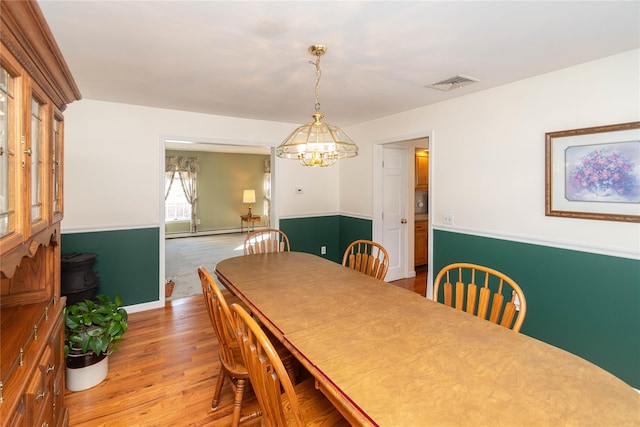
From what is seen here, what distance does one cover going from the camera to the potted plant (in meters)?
2.14

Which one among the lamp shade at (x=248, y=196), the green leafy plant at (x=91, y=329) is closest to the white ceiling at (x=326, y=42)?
the green leafy plant at (x=91, y=329)

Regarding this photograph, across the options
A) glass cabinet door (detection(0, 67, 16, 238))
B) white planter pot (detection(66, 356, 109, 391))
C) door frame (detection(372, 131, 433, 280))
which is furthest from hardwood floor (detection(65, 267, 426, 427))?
door frame (detection(372, 131, 433, 280))

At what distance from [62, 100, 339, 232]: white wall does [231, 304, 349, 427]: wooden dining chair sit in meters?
2.86

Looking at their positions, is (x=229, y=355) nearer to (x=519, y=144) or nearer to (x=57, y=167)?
(x=57, y=167)

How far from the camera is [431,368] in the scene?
111 cm

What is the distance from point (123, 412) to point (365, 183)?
3.56 metres

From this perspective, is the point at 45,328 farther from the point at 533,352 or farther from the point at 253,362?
the point at 533,352

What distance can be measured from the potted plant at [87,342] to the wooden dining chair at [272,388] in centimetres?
154

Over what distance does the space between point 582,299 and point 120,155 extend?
14.5ft

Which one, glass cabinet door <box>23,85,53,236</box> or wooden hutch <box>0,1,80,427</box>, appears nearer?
wooden hutch <box>0,1,80,427</box>

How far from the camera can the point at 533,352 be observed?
1.22 m

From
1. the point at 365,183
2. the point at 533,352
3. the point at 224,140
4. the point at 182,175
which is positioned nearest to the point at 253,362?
the point at 533,352

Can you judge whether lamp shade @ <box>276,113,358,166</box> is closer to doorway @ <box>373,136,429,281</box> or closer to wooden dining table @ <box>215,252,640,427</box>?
wooden dining table @ <box>215,252,640,427</box>

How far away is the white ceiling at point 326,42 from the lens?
160cm
